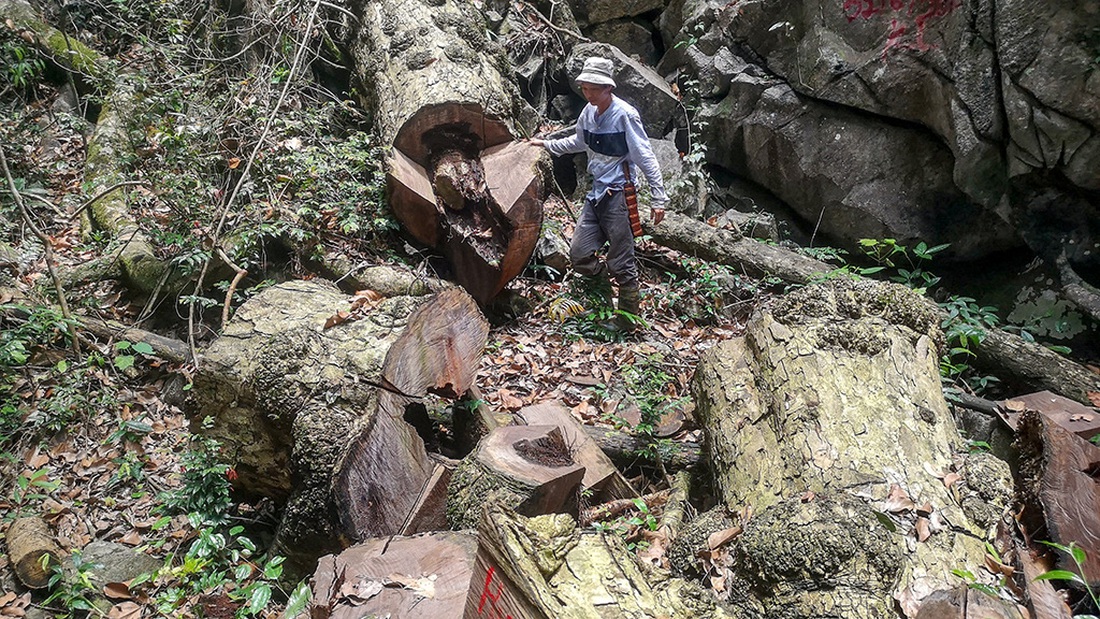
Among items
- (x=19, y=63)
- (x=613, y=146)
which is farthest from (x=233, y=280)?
(x=19, y=63)

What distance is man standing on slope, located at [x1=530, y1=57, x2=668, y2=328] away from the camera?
4.87 metres

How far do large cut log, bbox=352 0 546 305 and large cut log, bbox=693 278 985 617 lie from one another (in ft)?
6.45

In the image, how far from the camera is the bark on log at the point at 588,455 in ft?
11.4

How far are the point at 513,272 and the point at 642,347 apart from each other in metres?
1.19

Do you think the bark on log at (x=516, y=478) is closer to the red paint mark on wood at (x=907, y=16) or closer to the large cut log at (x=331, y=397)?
the large cut log at (x=331, y=397)

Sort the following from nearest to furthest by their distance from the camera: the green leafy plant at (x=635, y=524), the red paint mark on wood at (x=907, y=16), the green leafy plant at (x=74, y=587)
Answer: the green leafy plant at (x=74, y=587), the green leafy plant at (x=635, y=524), the red paint mark on wood at (x=907, y=16)

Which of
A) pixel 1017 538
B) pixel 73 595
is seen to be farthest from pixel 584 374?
pixel 73 595

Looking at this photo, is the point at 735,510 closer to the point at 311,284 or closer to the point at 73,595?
the point at 311,284

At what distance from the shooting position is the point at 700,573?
2.66 meters

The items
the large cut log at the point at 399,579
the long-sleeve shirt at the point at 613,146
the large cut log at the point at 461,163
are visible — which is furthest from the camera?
the large cut log at the point at 461,163

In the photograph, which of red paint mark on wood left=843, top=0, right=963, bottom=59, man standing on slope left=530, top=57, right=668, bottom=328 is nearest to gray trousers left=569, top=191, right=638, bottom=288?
man standing on slope left=530, top=57, right=668, bottom=328

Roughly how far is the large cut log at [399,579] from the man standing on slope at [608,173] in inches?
134

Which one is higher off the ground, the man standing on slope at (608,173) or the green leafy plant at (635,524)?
the man standing on slope at (608,173)

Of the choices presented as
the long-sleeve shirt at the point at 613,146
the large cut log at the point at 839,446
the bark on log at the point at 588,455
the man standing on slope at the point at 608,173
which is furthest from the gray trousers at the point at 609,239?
the bark on log at the point at 588,455
